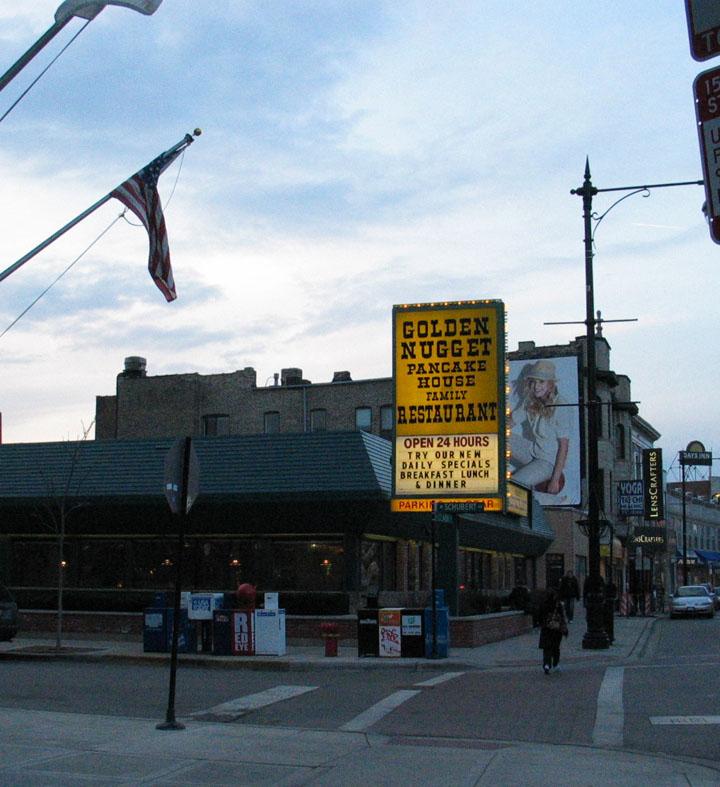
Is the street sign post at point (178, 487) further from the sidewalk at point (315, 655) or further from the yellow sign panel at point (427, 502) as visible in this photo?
the yellow sign panel at point (427, 502)

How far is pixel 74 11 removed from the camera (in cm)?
1039

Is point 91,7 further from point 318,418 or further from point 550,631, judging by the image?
point 318,418

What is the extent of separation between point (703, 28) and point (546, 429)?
60102 millimetres

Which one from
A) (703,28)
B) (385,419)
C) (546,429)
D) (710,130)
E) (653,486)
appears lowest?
(710,130)

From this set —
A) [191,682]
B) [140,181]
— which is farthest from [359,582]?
[140,181]

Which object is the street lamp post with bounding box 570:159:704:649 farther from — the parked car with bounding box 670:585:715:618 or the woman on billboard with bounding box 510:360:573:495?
the woman on billboard with bounding box 510:360:573:495

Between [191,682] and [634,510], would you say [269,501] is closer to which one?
[191,682]

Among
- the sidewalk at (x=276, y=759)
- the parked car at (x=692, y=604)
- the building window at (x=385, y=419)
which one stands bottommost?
the sidewalk at (x=276, y=759)

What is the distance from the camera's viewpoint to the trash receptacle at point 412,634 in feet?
75.1

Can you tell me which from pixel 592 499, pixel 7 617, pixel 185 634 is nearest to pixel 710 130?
pixel 185 634

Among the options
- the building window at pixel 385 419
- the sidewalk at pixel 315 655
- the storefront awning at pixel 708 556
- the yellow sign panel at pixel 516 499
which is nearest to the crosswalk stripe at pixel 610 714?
the sidewalk at pixel 315 655

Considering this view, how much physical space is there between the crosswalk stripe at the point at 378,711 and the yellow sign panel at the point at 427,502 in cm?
940

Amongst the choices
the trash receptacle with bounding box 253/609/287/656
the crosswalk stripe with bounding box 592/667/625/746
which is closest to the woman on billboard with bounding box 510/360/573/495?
the trash receptacle with bounding box 253/609/287/656

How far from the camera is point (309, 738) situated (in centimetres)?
1241
